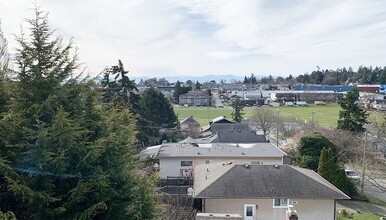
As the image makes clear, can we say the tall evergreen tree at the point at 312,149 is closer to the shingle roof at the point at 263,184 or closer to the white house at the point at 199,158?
the white house at the point at 199,158

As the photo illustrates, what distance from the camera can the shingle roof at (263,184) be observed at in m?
16.3

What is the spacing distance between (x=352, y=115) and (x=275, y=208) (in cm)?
2423

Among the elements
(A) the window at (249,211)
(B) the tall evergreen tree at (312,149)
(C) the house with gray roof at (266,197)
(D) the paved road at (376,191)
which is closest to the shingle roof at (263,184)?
(C) the house with gray roof at (266,197)

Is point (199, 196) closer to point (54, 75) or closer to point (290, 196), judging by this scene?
point (290, 196)

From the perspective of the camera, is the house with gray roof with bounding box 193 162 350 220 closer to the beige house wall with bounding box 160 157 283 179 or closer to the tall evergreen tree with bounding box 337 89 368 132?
the beige house wall with bounding box 160 157 283 179

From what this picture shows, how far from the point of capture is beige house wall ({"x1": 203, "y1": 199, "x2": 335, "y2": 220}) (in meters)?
16.4

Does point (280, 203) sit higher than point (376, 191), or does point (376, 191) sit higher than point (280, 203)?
point (280, 203)

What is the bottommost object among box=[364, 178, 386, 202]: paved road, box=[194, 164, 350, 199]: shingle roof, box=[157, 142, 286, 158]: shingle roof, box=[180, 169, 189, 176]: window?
box=[364, 178, 386, 202]: paved road

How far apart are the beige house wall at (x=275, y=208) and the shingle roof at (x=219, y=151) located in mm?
9837

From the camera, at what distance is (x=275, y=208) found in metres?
16.5

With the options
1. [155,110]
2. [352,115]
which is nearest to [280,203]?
[352,115]

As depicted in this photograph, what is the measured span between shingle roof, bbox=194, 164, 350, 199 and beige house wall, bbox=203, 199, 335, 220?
0.38m

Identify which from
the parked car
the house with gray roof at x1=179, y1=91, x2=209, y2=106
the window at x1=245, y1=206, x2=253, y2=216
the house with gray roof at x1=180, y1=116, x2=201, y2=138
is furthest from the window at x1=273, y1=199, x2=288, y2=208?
the house with gray roof at x1=179, y1=91, x2=209, y2=106

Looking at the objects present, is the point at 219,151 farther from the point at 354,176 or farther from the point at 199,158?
the point at 354,176
